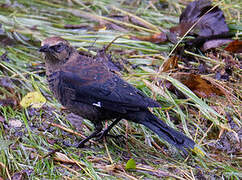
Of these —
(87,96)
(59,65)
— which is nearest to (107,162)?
(87,96)

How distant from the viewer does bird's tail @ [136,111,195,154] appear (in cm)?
332

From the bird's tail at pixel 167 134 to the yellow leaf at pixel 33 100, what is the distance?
1176mm

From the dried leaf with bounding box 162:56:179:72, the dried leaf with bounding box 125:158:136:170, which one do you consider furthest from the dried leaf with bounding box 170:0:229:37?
the dried leaf with bounding box 125:158:136:170

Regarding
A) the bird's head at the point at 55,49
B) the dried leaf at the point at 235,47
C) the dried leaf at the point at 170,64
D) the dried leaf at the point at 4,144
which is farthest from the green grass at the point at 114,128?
the bird's head at the point at 55,49

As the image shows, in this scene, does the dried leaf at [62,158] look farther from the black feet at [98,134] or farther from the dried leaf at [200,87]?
the dried leaf at [200,87]

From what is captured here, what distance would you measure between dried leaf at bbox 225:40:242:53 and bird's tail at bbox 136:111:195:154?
1658 millimetres

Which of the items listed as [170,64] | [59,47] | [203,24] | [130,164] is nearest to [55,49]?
[59,47]

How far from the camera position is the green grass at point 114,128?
10.7 ft

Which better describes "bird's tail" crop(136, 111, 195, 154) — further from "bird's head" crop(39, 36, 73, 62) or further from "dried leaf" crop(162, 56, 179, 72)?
"dried leaf" crop(162, 56, 179, 72)

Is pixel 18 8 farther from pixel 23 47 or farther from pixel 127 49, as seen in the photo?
pixel 127 49

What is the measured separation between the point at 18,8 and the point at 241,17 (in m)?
3.21

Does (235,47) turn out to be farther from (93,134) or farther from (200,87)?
(93,134)

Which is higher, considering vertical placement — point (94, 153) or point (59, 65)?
point (59, 65)

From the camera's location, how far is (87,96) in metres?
3.44
